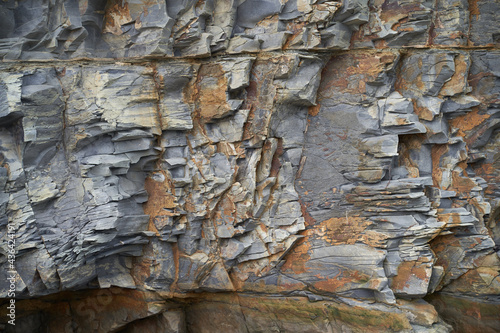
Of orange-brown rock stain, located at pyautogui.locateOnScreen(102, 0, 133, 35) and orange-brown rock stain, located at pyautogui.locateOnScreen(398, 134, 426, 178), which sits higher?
orange-brown rock stain, located at pyautogui.locateOnScreen(102, 0, 133, 35)

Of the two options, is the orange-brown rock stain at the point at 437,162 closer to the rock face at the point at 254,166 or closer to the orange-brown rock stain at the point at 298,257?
the rock face at the point at 254,166

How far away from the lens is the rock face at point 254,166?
6520 mm

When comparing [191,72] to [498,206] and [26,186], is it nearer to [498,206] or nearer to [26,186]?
[26,186]

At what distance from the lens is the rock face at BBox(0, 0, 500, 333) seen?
6.52 metres

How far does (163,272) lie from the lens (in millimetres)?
7219

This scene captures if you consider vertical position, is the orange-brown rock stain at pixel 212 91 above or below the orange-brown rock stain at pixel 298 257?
above

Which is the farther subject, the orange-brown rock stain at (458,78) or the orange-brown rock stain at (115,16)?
the orange-brown rock stain at (458,78)

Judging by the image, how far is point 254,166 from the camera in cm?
713

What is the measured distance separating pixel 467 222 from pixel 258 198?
337cm

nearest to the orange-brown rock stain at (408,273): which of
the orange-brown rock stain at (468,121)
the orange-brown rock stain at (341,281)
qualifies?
the orange-brown rock stain at (341,281)

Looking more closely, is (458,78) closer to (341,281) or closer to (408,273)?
(408,273)

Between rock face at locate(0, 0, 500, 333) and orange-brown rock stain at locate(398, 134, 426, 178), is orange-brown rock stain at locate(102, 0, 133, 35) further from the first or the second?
orange-brown rock stain at locate(398, 134, 426, 178)

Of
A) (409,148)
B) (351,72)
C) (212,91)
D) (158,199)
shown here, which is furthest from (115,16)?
(409,148)

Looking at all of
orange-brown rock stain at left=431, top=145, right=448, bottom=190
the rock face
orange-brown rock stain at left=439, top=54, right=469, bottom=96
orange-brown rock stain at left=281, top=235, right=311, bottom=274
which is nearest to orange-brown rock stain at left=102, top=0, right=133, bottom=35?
the rock face
